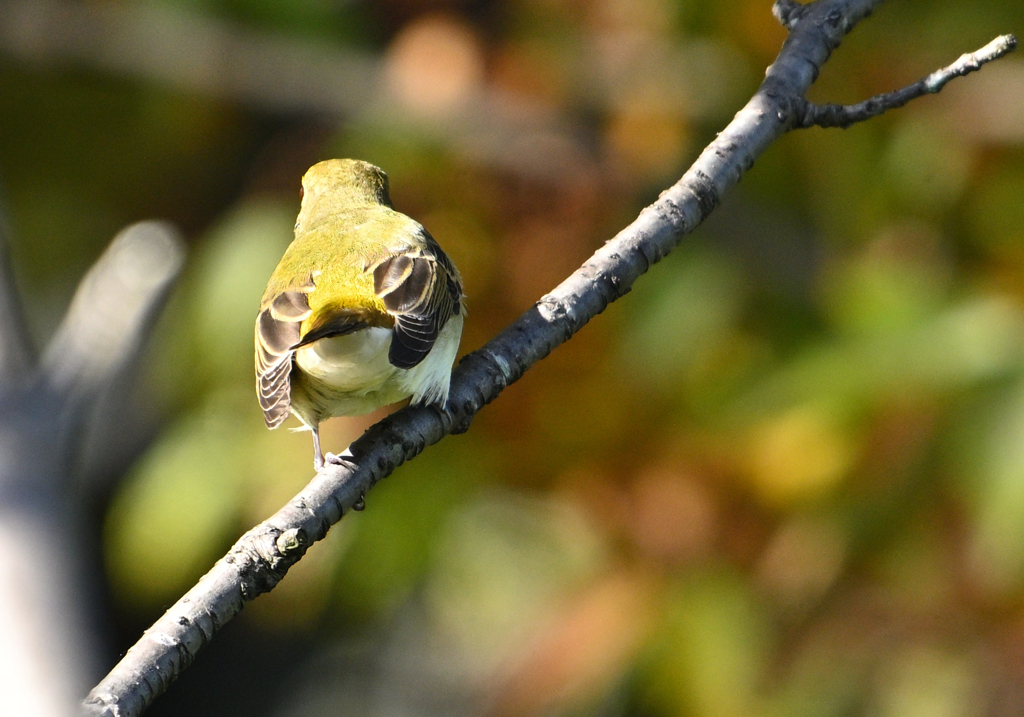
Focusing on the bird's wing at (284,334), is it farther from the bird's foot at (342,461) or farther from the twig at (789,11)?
the twig at (789,11)

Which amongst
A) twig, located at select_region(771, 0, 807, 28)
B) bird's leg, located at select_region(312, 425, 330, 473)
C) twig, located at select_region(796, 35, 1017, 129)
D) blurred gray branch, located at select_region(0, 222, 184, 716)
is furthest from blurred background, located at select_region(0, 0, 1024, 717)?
blurred gray branch, located at select_region(0, 222, 184, 716)

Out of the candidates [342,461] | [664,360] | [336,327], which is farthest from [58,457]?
[664,360]

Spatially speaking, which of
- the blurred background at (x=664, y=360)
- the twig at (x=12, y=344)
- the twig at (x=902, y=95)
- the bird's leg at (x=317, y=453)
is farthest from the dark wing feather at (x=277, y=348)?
the twig at (x=902, y=95)

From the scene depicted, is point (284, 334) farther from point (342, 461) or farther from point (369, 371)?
point (342, 461)

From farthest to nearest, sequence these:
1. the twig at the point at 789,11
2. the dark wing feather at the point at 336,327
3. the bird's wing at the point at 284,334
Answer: the twig at the point at 789,11, the bird's wing at the point at 284,334, the dark wing feather at the point at 336,327

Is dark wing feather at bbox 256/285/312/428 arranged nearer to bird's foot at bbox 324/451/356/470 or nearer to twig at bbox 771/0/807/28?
bird's foot at bbox 324/451/356/470

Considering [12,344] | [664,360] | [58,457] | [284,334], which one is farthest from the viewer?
[664,360]
